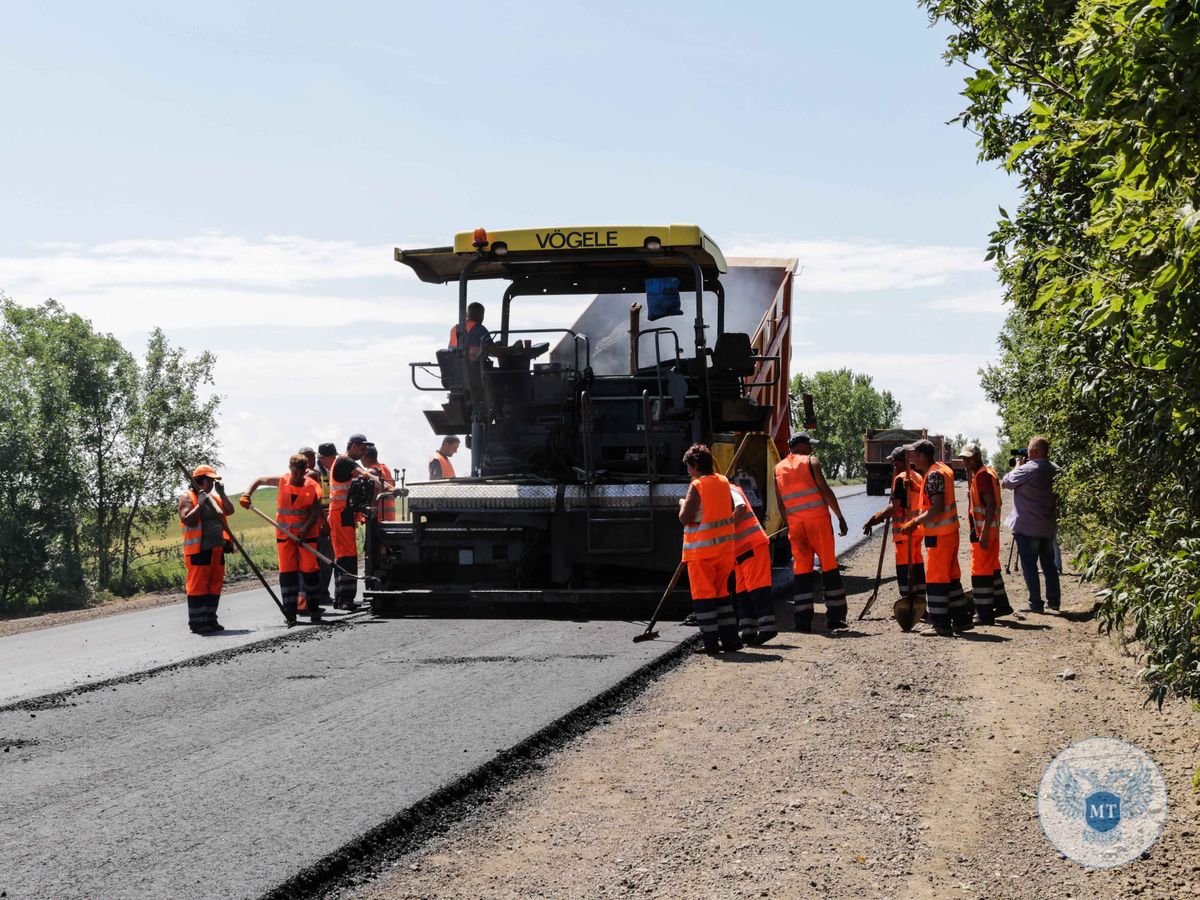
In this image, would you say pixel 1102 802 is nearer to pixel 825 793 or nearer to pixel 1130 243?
pixel 825 793

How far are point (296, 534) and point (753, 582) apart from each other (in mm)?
4463

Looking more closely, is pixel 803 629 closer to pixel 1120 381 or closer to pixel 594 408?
pixel 594 408

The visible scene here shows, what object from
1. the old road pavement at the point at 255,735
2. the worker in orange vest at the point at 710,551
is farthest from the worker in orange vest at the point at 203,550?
the worker in orange vest at the point at 710,551

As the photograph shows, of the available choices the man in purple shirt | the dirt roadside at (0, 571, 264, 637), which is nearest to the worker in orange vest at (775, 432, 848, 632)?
the man in purple shirt

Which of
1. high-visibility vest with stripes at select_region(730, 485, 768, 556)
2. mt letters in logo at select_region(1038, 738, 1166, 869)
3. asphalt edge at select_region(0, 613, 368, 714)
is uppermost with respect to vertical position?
high-visibility vest with stripes at select_region(730, 485, 768, 556)

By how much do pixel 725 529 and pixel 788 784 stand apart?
3615mm

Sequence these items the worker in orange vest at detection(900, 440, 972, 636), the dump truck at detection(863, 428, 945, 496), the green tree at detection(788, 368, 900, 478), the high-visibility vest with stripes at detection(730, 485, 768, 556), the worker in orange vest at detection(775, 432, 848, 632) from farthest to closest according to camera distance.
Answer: the green tree at detection(788, 368, 900, 478)
the dump truck at detection(863, 428, 945, 496)
the worker in orange vest at detection(775, 432, 848, 632)
the worker in orange vest at detection(900, 440, 972, 636)
the high-visibility vest with stripes at detection(730, 485, 768, 556)

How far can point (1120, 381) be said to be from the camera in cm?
562

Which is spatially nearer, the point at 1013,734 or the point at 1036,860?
the point at 1036,860

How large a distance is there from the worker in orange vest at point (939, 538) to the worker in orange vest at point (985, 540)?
12.2 inches

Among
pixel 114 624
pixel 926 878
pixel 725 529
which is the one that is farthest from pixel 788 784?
pixel 114 624

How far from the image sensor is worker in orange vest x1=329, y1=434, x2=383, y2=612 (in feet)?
40.0

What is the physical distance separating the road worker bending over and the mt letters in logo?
287 inches

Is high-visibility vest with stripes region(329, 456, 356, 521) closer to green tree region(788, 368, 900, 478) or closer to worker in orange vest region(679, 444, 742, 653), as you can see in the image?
worker in orange vest region(679, 444, 742, 653)
